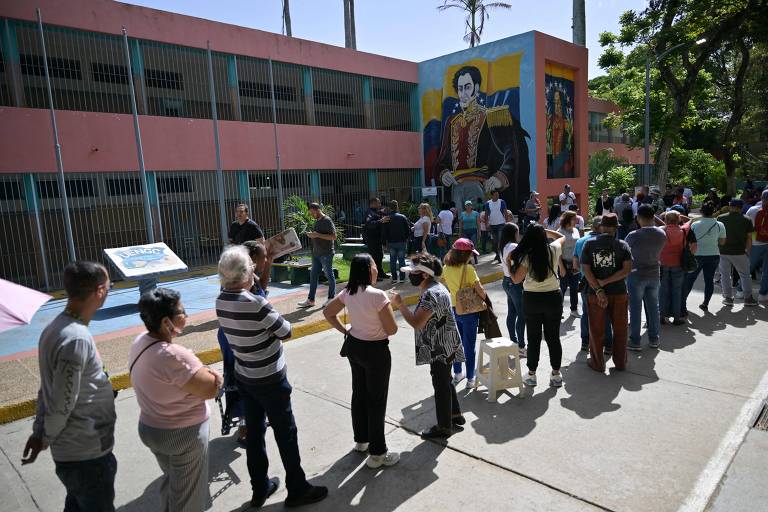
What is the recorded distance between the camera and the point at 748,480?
3443 millimetres

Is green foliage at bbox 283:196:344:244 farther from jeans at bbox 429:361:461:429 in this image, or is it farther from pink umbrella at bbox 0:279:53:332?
pink umbrella at bbox 0:279:53:332

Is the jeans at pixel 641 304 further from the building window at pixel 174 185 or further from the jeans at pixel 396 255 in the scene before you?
the building window at pixel 174 185

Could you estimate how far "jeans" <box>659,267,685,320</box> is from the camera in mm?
7012

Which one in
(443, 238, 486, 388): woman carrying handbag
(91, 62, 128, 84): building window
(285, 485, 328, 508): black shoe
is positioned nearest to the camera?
(285, 485, 328, 508): black shoe

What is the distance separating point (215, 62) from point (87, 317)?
14.8m

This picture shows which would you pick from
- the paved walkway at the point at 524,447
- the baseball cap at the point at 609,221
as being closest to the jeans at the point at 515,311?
the paved walkway at the point at 524,447

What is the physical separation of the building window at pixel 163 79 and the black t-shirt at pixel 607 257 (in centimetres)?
1305

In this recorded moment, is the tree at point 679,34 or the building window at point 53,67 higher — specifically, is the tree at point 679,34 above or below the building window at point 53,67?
above

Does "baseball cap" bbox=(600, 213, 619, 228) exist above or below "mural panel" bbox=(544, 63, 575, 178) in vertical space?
below

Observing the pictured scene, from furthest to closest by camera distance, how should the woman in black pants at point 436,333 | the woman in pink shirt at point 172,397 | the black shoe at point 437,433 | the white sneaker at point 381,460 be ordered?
the black shoe at point 437,433 → the woman in black pants at point 436,333 → the white sneaker at point 381,460 → the woman in pink shirt at point 172,397

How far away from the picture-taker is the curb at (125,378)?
4.95m

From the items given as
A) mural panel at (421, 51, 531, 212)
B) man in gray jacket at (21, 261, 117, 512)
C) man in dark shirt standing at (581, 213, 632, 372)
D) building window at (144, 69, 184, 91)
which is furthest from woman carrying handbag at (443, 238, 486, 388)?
mural panel at (421, 51, 531, 212)

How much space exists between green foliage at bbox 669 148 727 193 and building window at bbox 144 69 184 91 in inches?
1187

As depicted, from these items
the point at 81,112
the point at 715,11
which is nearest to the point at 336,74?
the point at 81,112
